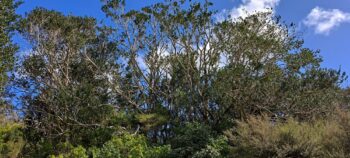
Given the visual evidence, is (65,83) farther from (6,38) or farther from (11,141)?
(6,38)

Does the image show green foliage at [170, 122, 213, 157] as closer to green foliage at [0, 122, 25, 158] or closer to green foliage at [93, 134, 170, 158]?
green foliage at [93, 134, 170, 158]

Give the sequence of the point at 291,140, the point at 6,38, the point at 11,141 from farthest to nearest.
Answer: the point at 11,141
the point at 6,38
the point at 291,140

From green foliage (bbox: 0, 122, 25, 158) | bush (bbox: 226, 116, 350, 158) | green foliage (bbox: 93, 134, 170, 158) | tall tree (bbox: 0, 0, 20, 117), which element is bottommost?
bush (bbox: 226, 116, 350, 158)

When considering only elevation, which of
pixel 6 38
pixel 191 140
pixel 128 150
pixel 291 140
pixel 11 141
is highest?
pixel 6 38

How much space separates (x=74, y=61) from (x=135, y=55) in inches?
114

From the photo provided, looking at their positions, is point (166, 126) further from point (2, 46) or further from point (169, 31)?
point (2, 46)

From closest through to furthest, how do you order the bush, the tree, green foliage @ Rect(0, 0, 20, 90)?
1. the bush
2. green foliage @ Rect(0, 0, 20, 90)
3. the tree

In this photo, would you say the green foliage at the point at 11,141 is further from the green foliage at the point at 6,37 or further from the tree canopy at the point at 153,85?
the green foliage at the point at 6,37

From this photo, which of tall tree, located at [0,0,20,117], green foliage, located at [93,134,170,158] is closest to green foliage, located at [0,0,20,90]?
tall tree, located at [0,0,20,117]

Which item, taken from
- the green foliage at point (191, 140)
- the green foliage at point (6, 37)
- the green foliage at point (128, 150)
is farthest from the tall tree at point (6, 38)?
the green foliage at point (191, 140)

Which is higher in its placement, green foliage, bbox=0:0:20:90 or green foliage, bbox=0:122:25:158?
green foliage, bbox=0:0:20:90

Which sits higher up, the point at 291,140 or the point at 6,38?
the point at 6,38

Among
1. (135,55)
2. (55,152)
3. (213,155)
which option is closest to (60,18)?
(135,55)

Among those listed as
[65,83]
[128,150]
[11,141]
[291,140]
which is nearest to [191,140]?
[128,150]
